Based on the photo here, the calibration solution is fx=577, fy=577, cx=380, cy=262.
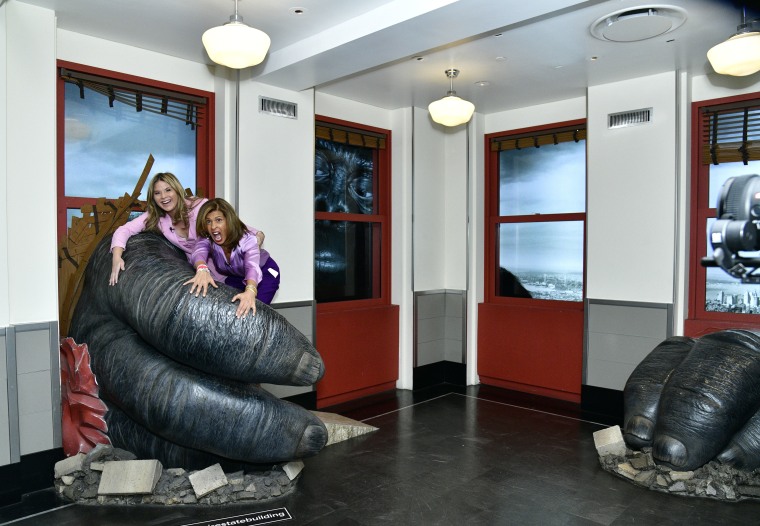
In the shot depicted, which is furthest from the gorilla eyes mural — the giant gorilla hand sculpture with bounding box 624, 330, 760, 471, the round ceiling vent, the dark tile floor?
the giant gorilla hand sculpture with bounding box 624, 330, 760, 471

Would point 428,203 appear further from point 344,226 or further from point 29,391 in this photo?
point 29,391

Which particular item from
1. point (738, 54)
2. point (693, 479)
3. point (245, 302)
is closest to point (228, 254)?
point (245, 302)

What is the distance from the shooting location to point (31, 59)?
3387mm

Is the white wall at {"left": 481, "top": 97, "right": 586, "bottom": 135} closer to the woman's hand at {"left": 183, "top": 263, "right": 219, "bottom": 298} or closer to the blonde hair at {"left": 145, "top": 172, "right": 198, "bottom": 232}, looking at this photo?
the blonde hair at {"left": 145, "top": 172, "right": 198, "bottom": 232}

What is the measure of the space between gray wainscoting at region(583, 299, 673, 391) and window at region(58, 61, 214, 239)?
352cm

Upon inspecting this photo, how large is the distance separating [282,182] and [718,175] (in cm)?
355

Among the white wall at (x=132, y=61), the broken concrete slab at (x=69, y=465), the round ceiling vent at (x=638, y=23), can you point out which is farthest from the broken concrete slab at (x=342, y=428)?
the round ceiling vent at (x=638, y=23)

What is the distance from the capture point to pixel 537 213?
5938 mm

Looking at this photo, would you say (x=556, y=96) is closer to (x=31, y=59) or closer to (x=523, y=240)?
(x=523, y=240)

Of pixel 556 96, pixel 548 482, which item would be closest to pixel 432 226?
pixel 556 96

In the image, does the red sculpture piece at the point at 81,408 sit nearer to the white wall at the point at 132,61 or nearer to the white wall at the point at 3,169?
the white wall at the point at 3,169

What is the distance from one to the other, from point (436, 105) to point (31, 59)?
8.98 feet

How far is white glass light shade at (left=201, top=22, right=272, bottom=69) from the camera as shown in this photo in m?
3.11

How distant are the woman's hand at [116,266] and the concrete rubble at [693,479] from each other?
324 centimetres
